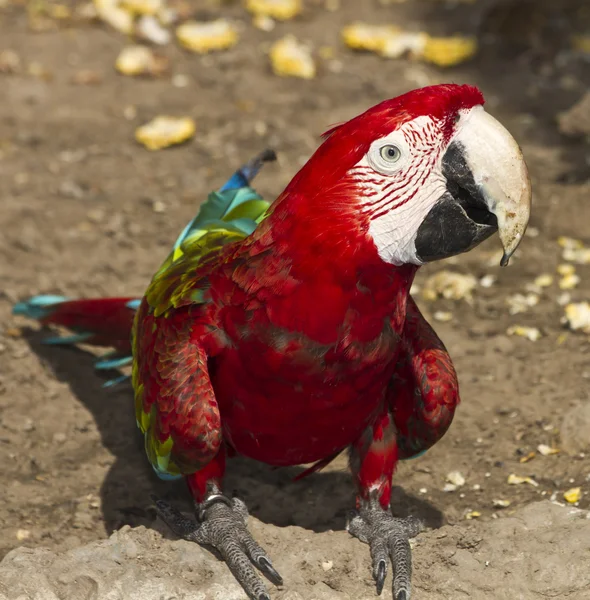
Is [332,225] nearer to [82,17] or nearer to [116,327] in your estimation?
[116,327]

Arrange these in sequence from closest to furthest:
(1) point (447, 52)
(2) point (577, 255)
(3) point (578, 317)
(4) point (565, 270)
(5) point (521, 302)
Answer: (3) point (578, 317), (5) point (521, 302), (4) point (565, 270), (2) point (577, 255), (1) point (447, 52)

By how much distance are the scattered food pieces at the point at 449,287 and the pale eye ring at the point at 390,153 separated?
1944mm

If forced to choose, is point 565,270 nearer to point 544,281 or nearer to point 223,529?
point 544,281

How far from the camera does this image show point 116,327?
339cm

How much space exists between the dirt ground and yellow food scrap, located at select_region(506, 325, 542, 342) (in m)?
0.03

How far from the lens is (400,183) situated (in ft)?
7.38

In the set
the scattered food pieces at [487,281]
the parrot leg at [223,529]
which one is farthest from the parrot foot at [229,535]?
the scattered food pieces at [487,281]

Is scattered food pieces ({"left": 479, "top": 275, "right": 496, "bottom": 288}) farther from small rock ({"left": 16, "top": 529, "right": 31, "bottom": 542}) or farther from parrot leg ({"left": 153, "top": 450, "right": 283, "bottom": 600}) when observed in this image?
small rock ({"left": 16, "top": 529, "right": 31, "bottom": 542})

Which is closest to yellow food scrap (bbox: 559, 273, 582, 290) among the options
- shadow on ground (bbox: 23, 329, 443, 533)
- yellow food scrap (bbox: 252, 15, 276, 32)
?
shadow on ground (bbox: 23, 329, 443, 533)

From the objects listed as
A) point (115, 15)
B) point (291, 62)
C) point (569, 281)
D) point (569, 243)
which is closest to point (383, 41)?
point (291, 62)

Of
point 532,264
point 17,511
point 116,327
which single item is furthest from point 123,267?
point 532,264

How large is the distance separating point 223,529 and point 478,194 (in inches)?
42.7

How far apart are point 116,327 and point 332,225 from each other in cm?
133

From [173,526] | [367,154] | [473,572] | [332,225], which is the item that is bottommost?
[173,526]
